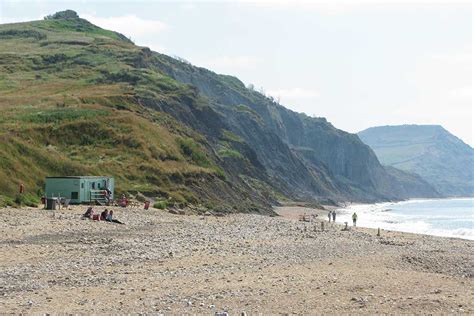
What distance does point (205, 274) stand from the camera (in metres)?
22.8

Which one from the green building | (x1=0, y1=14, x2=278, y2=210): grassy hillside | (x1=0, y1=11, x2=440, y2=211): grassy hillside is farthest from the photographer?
(x1=0, y1=11, x2=440, y2=211): grassy hillside

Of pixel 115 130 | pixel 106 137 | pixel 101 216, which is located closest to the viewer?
pixel 101 216

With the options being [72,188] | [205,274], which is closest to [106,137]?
[72,188]

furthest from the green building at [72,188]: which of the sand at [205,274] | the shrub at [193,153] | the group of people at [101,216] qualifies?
the shrub at [193,153]

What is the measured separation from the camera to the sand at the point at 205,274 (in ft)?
58.1

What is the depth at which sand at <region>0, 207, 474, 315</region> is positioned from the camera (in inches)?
697

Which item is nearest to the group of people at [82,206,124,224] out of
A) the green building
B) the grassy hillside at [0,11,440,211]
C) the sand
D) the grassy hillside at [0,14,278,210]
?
the sand

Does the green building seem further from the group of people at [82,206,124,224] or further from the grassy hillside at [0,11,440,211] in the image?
the group of people at [82,206,124,224]

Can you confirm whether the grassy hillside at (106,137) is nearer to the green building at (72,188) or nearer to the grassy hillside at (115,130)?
the grassy hillside at (115,130)

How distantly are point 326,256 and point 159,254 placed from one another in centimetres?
844

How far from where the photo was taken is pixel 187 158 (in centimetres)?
8338

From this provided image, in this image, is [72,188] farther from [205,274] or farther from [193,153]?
[193,153]

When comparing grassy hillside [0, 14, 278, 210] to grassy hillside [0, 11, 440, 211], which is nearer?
grassy hillside [0, 14, 278, 210]

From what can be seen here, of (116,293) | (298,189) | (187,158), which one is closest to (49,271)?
(116,293)
